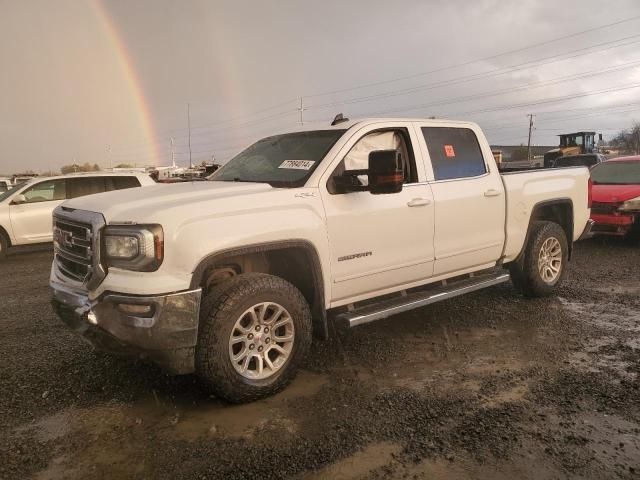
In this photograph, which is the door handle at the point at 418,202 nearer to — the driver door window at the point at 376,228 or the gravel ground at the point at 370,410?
the driver door window at the point at 376,228

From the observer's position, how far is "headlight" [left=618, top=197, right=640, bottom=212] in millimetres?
9148

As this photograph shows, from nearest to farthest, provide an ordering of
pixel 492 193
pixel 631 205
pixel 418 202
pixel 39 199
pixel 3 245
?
pixel 418 202, pixel 492 193, pixel 631 205, pixel 3 245, pixel 39 199

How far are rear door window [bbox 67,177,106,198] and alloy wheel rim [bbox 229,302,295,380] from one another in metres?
9.15

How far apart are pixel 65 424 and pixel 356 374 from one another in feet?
6.75

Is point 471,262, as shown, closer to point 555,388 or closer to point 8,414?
point 555,388

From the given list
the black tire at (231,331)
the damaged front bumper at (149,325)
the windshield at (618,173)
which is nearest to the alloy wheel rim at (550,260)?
the black tire at (231,331)

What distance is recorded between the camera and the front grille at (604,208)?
9.29m

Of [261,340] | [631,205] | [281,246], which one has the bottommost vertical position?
[261,340]

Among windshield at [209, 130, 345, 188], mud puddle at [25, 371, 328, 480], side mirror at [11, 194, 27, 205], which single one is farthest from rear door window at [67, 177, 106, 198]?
mud puddle at [25, 371, 328, 480]

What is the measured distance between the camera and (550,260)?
6.14m

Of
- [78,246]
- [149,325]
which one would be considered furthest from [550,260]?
[78,246]

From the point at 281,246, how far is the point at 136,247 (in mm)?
983

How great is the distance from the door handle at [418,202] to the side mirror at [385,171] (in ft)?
2.28

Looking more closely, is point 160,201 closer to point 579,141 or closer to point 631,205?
point 631,205
